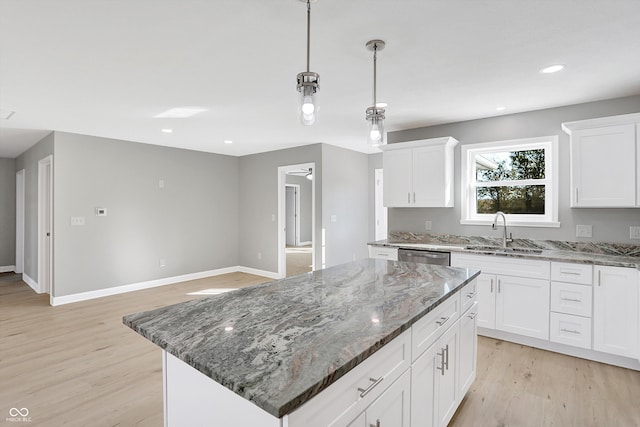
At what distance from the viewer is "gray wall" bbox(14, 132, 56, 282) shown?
515 centimetres

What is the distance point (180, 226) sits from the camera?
5.91 meters

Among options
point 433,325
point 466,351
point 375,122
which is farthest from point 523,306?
point 375,122

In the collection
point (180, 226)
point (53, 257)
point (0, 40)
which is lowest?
point (53, 257)

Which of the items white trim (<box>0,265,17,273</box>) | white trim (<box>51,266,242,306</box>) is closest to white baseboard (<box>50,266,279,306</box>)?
white trim (<box>51,266,242,306</box>)

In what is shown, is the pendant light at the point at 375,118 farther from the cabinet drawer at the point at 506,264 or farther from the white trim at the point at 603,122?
the white trim at the point at 603,122

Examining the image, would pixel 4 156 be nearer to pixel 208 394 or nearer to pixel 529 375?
pixel 208 394

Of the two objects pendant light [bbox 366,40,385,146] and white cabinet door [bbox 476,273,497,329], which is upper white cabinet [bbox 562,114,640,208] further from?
pendant light [bbox 366,40,385,146]

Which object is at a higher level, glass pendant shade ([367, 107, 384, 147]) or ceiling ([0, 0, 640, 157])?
ceiling ([0, 0, 640, 157])

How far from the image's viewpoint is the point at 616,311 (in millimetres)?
2752

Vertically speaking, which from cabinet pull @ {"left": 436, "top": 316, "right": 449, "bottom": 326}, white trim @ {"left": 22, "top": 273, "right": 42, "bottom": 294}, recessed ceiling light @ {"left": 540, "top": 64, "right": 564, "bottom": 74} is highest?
recessed ceiling light @ {"left": 540, "top": 64, "right": 564, "bottom": 74}

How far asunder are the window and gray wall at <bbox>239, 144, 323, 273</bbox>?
2587mm

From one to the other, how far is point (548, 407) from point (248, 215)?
217 inches

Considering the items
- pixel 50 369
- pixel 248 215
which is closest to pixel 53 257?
pixel 50 369

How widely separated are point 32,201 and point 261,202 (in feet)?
12.4
